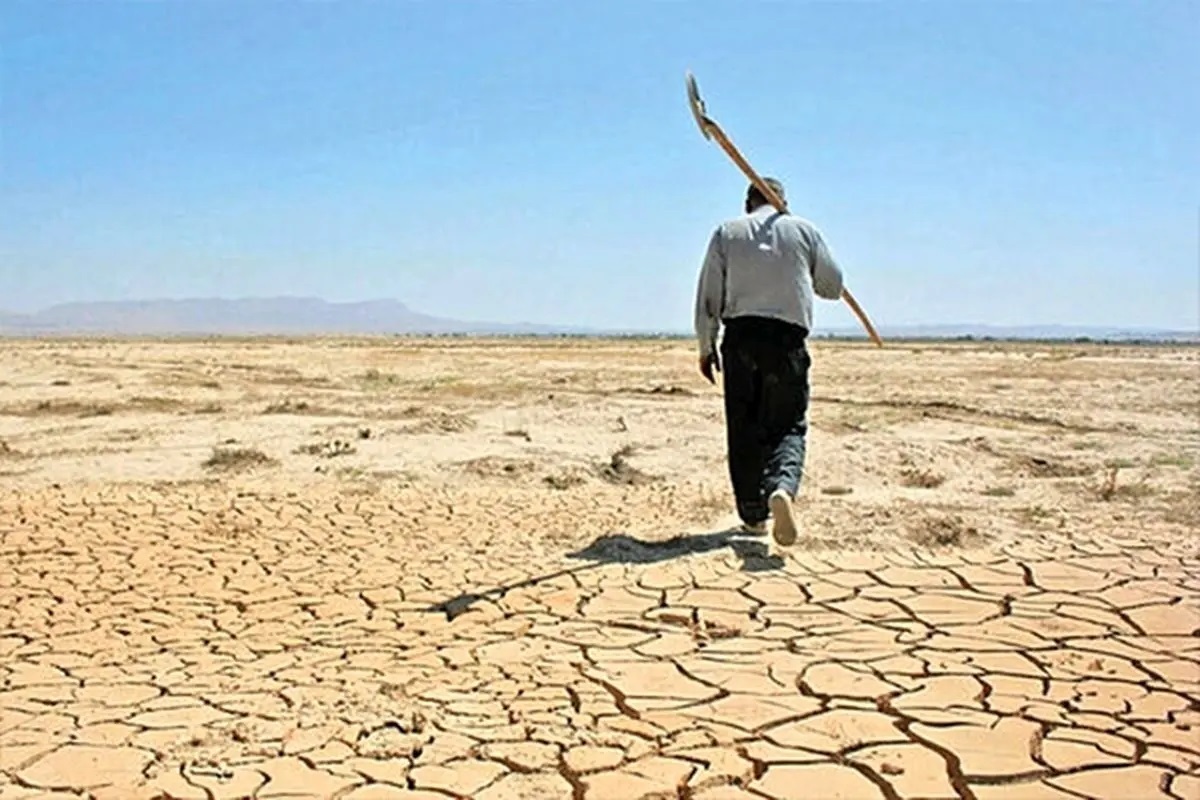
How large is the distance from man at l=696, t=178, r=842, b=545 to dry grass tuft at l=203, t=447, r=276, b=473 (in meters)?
4.78

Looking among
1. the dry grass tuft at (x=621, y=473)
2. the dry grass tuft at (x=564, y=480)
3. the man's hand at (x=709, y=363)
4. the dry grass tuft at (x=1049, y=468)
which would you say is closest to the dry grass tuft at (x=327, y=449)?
the dry grass tuft at (x=564, y=480)

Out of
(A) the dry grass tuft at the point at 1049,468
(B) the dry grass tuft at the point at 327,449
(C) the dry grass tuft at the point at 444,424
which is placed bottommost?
(B) the dry grass tuft at the point at 327,449

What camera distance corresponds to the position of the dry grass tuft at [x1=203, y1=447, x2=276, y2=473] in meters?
8.22

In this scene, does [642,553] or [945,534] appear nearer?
[642,553]

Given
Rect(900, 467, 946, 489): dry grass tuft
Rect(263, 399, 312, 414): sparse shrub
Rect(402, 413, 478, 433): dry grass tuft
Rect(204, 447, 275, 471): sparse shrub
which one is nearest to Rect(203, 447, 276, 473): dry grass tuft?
Rect(204, 447, 275, 471): sparse shrub

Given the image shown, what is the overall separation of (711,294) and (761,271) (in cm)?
27

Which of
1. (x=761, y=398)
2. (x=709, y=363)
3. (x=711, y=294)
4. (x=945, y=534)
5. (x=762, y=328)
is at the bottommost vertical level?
(x=945, y=534)

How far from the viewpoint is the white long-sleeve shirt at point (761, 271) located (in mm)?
4809

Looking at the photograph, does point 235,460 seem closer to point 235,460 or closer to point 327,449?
point 235,460

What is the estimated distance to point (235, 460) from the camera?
842cm

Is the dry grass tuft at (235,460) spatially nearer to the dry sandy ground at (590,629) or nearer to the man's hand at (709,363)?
the dry sandy ground at (590,629)

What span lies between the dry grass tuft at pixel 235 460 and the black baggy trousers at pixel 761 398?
4.78 meters

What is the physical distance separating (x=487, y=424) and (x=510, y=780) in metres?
8.70

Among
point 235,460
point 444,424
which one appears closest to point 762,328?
point 235,460
